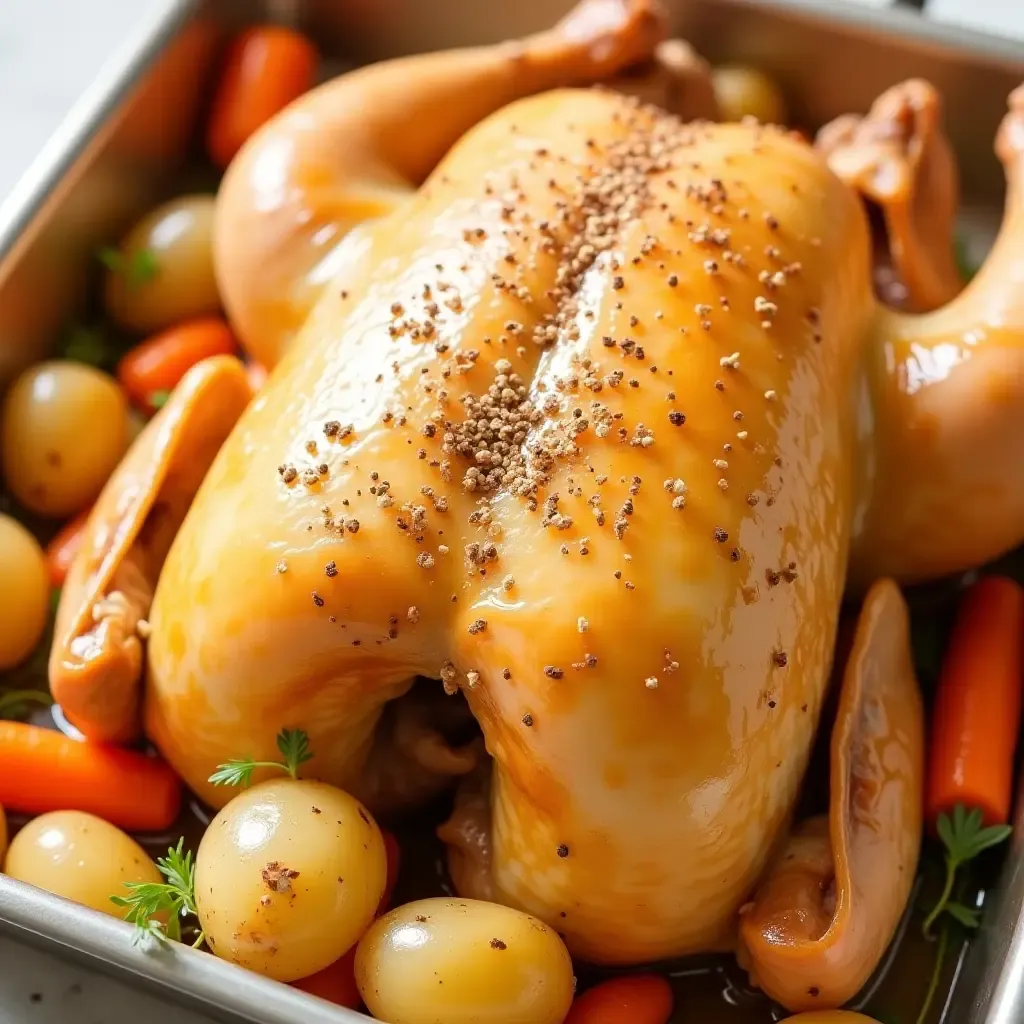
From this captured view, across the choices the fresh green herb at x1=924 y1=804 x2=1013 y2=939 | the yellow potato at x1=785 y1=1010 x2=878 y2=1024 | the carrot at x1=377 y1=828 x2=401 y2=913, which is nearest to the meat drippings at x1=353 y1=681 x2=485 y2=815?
the carrot at x1=377 y1=828 x2=401 y2=913

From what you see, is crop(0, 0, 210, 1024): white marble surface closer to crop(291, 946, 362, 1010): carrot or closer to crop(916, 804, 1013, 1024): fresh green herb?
crop(291, 946, 362, 1010): carrot

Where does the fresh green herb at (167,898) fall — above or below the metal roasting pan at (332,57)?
below

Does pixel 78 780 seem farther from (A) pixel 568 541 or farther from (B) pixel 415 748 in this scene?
(A) pixel 568 541

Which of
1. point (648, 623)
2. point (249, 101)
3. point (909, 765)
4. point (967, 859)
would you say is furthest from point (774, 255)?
point (249, 101)

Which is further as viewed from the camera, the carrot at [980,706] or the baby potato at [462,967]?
the carrot at [980,706]

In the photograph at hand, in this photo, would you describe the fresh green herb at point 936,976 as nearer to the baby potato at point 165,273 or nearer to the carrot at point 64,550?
the carrot at point 64,550

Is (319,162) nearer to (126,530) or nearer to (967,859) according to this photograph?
(126,530)

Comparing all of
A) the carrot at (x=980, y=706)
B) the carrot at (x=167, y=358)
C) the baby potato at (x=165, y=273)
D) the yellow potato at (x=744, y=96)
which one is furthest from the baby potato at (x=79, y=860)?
the yellow potato at (x=744, y=96)

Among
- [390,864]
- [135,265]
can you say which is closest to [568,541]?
[390,864]
